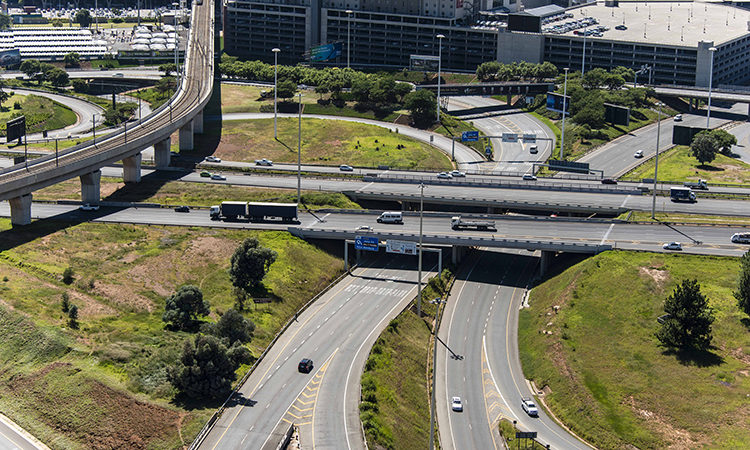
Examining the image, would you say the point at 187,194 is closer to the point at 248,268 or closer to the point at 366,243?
the point at 366,243

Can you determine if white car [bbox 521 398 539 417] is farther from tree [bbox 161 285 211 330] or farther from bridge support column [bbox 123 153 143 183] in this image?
bridge support column [bbox 123 153 143 183]

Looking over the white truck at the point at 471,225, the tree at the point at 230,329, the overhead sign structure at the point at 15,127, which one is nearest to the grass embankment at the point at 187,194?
the overhead sign structure at the point at 15,127

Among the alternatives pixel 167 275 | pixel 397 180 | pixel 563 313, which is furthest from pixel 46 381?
pixel 397 180

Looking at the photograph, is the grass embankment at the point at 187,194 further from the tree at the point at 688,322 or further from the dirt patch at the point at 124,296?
the tree at the point at 688,322

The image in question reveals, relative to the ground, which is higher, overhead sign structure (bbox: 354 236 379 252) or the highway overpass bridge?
the highway overpass bridge

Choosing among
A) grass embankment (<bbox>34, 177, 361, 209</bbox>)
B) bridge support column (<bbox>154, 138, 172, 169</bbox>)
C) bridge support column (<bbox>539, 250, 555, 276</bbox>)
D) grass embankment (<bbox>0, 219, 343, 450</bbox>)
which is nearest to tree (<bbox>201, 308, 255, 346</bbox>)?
grass embankment (<bbox>0, 219, 343, 450</bbox>)

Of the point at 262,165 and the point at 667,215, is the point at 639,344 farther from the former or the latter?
the point at 262,165
